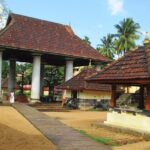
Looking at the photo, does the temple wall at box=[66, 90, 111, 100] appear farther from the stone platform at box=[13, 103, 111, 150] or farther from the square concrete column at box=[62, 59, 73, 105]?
the stone platform at box=[13, 103, 111, 150]

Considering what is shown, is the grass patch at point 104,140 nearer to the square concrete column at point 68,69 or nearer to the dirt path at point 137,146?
the dirt path at point 137,146

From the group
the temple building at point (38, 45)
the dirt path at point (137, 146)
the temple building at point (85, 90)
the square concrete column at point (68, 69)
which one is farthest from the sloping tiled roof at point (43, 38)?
the dirt path at point (137, 146)

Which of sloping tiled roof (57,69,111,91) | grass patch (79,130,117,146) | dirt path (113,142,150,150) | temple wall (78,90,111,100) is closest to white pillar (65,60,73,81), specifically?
sloping tiled roof (57,69,111,91)

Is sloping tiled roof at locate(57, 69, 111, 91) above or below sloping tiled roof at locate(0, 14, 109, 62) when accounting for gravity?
below

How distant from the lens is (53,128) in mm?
17469

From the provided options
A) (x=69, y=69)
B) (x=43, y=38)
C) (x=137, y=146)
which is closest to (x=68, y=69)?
(x=69, y=69)

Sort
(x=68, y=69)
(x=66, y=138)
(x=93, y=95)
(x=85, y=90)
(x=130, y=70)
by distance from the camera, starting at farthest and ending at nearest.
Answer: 1. (x=68, y=69)
2. (x=93, y=95)
3. (x=85, y=90)
4. (x=130, y=70)
5. (x=66, y=138)

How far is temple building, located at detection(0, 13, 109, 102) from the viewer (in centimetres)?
3297

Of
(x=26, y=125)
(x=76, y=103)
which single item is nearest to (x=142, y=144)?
(x=26, y=125)

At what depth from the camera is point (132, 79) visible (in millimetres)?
16859

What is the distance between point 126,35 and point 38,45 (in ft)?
124

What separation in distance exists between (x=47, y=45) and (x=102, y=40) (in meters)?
44.7

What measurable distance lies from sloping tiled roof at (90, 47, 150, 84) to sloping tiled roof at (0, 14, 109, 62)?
47.0 ft

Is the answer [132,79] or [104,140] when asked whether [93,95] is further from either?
[104,140]
